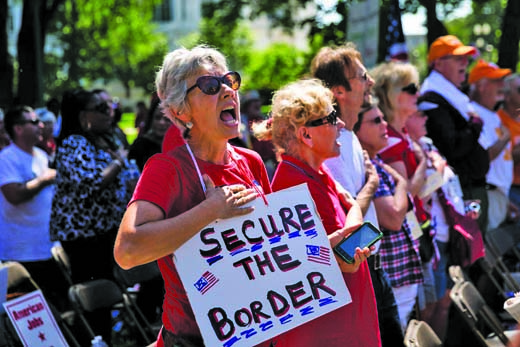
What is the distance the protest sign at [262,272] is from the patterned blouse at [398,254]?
4.75ft

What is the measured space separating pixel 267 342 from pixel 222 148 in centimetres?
73

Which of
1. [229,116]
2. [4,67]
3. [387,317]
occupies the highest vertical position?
[229,116]

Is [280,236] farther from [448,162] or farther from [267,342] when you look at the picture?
[448,162]

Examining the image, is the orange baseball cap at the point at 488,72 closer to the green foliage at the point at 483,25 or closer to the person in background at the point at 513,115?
the person in background at the point at 513,115

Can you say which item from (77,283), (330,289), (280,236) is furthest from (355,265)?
(77,283)

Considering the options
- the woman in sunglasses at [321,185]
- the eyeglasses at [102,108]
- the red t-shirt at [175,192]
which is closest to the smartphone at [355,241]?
the woman in sunglasses at [321,185]

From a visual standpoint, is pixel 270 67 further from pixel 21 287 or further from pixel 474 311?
pixel 474 311

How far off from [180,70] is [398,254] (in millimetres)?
2172

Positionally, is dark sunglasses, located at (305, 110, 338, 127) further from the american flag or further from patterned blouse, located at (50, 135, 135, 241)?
the american flag

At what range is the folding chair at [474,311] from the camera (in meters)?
4.84

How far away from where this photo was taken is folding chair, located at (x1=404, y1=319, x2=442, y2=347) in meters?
3.75

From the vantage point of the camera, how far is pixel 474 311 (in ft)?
16.6

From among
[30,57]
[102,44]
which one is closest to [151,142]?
[30,57]

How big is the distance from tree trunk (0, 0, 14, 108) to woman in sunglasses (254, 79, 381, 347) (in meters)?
10.5
